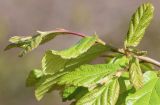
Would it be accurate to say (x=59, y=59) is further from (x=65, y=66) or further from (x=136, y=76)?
(x=136, y=76)

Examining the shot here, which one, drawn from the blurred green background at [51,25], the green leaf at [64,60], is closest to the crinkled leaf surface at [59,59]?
the green leaf at [64,60]

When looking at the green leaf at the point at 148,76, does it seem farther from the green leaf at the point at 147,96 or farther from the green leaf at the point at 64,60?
the green leaf at the point at 64,60

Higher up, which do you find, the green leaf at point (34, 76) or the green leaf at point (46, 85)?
the green leaf at point (34, 76)

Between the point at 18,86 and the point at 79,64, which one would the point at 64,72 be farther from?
the point at 18,86

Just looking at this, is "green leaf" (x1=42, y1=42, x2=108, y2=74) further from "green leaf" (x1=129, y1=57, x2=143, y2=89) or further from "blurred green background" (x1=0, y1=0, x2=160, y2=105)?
"blurred green background" (x1=0, y1=0, x2=160, y2=105)

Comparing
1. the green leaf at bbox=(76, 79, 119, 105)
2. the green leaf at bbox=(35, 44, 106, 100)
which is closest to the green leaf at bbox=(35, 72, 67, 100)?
the green leaf at bbox=(35, 44, 106, 100)

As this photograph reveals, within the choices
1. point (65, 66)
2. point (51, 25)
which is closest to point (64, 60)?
point (65, 66)
